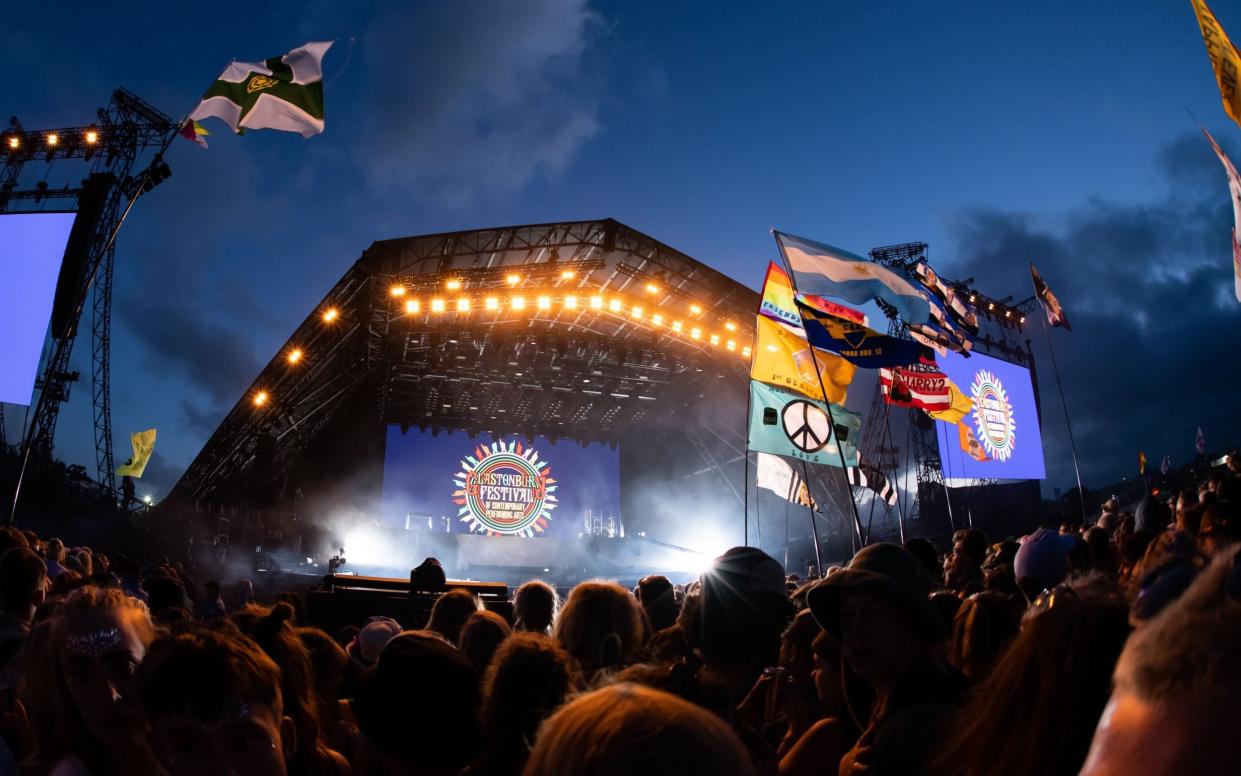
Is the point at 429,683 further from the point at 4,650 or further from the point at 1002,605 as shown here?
the point at 4,650

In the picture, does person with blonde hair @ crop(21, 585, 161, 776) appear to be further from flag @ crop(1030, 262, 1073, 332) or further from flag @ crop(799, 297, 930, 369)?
flag @ crop(1030, 262, 1073, 332)

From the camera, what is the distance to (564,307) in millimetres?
17250

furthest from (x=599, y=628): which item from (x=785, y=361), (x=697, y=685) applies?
(x=785, y=361)

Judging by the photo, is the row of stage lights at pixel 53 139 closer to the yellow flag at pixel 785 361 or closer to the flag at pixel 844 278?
the yellow flag at pixel 785 361

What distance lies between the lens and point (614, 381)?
2298cm

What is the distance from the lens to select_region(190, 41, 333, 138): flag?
8781mm

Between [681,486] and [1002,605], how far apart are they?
81.1 ft

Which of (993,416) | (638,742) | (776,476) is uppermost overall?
(993,416)

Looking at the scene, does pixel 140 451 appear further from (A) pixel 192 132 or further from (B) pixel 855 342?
(B) pixel 855 342

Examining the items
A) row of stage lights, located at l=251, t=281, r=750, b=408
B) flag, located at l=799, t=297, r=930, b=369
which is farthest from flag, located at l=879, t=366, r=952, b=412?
row of stage lights, located at l=251, t=281, r=750, b=408

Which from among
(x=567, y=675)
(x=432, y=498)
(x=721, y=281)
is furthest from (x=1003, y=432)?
(x=567, y=675)

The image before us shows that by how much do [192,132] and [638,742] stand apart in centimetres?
1037

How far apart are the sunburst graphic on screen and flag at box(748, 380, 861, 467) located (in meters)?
10.2

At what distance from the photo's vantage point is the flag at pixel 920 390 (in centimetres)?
1043
